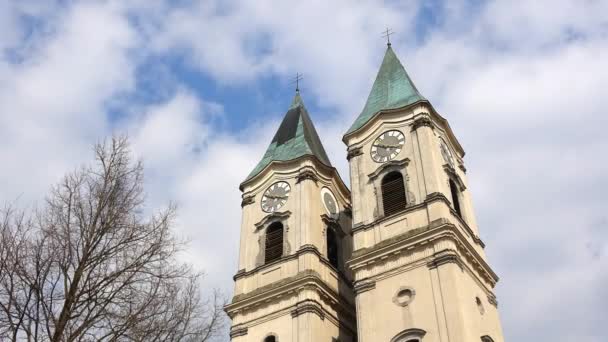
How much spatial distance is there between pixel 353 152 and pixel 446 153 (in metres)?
4.14

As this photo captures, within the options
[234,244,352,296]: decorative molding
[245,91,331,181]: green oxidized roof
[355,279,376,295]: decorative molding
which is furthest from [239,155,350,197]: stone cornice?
[355,279,376,295]: decorative molding

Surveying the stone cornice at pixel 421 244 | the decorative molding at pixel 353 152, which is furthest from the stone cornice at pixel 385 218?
the decorative molding at pixel 353 152

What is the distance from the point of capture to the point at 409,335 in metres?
24.1

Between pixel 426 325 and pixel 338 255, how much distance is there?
29.8 feet

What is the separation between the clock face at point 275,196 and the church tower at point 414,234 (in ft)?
12.6

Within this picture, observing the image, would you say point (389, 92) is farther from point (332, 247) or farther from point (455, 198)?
point (332, 247)

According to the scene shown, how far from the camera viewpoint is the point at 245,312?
29484mm

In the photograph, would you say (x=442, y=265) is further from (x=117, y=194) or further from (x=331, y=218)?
(x=117, y=194)

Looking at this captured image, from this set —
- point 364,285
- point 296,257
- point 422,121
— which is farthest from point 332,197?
point 364,285

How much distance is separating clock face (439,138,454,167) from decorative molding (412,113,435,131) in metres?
1.06

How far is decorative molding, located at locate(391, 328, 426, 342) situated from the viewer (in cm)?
2383

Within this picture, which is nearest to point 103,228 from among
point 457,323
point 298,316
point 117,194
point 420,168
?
point 117,194

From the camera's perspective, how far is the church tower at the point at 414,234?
24.3m

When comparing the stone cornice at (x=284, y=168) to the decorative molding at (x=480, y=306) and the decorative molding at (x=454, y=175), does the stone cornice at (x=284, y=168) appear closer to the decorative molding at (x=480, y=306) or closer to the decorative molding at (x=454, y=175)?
the decorative molding at (x=454, y=175)
